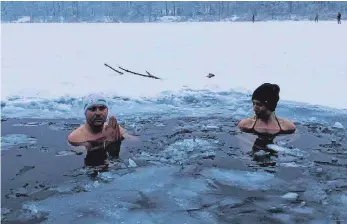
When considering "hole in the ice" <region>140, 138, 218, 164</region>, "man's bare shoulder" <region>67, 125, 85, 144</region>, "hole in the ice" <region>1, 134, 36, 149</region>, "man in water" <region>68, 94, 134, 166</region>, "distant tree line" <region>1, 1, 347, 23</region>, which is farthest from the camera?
A: "distant tree line" <region>1, 1, 347, 23</region>

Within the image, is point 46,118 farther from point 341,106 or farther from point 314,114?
point 341,106

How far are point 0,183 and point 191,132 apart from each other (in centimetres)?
291

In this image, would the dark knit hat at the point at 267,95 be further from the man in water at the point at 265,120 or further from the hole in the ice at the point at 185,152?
the hole in the ice at the point at 185,152

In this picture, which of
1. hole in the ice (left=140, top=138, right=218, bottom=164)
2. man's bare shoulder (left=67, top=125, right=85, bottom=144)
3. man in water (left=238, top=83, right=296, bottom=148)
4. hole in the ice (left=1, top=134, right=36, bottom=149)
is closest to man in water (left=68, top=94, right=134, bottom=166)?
man's bare shoulder (left=67, top=125, right=85, bottom=144)

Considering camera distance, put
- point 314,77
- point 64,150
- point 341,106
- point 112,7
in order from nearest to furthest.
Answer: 1. point 64,150
2. point 341,106
3. point 314,77
4. point 112,7

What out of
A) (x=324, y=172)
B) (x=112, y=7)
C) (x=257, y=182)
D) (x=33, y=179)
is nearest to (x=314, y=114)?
(x=324, y=172)

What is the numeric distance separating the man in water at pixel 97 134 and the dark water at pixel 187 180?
165 millimetres

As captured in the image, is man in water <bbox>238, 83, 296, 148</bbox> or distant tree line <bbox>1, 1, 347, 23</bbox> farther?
distant tree line <bbox>1, 1, 347, 23</bbox>

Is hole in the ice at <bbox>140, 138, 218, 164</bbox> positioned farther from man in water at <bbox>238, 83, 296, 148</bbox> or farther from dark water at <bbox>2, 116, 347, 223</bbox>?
man in water at <bbox>238, 83, 296, 148</bbox>

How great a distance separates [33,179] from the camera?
4555 mm

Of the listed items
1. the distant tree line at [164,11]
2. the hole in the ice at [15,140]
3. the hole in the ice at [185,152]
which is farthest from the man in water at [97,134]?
the distant tree line at [164,11]

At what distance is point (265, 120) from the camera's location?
6.27 metres

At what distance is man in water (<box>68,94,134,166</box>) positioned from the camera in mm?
5480

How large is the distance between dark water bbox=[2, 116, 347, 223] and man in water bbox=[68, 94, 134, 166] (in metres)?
0.16
